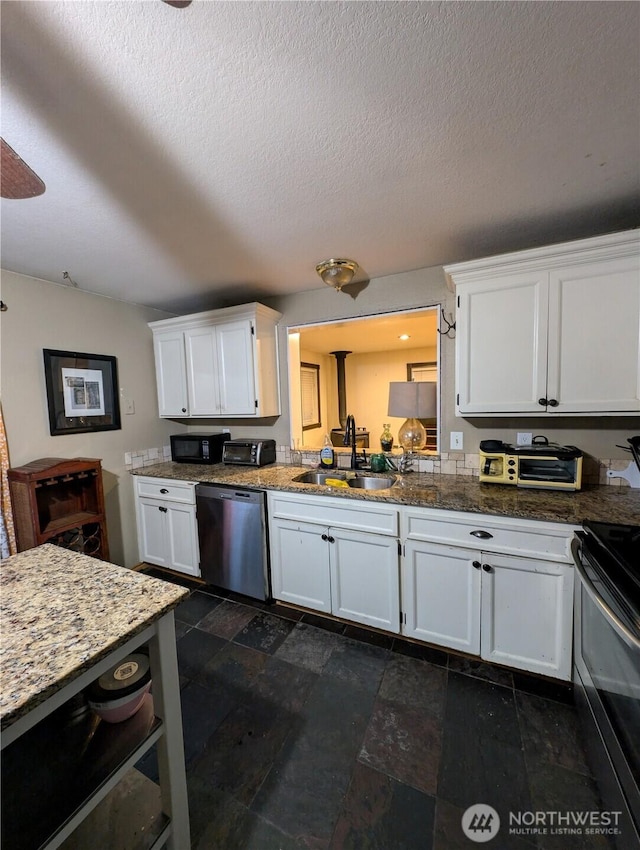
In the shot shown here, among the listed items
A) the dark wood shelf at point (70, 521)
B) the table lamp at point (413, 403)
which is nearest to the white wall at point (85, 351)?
the dark wood shelf at point (70, 521)

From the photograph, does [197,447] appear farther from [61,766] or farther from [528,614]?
[528,614]

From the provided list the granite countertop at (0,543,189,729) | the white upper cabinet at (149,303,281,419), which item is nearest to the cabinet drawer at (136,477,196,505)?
the white upper cabinet at (149,303,281,419)

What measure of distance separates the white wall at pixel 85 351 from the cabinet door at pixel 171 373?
0.09 meters

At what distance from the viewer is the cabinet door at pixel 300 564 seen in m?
2.10

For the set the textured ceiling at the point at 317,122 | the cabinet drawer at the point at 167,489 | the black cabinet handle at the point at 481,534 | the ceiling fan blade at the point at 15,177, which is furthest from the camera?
the cabinet drawer at the point at 167,489

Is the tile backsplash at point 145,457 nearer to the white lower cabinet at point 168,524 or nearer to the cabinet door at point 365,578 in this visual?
the white lower cabinet at point 168,524

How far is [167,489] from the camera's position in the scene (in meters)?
2.63

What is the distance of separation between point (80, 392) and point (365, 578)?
241 centimetres

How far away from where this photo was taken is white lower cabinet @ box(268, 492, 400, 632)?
6.25ft

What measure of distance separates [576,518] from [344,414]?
4.61m

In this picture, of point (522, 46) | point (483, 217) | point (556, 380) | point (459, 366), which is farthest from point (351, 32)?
point (556, 380)

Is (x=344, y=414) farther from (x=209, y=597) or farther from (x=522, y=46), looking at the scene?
(x=522, y=46)

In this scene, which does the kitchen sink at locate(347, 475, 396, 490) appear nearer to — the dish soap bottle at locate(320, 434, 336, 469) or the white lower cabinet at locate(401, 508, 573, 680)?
the dish soap bottle at locate(320, 434, 336, 469)

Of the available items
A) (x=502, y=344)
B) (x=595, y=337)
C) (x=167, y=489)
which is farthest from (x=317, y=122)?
(x=167, y=489)
